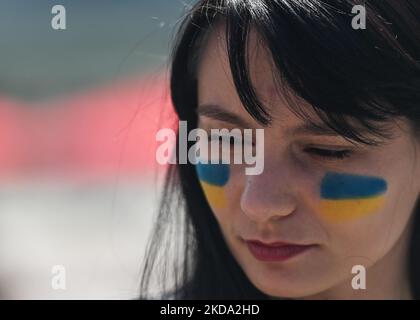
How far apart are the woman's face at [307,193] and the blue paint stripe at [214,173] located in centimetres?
1

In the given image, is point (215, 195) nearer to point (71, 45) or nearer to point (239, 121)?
point (239, 121)

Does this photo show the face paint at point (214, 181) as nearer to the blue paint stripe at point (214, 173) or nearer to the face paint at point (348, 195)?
the blue paint stripe at point (214, 173)

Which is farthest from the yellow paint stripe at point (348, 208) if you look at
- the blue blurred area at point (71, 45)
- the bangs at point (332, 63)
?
the blue blurred area at point (71, 45)

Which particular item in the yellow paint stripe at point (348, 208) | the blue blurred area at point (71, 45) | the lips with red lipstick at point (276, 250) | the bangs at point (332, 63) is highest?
the blue blurred area at point (71, 45)

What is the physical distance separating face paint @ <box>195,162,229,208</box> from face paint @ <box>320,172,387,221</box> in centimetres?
18

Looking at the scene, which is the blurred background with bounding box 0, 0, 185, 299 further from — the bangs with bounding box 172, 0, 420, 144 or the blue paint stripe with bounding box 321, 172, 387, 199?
the blue paint stripe with bounding box 321, 172, 387, 199

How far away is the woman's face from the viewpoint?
3.81 ft

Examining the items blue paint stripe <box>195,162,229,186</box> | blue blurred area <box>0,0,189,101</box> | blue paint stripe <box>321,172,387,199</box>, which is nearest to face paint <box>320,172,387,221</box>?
blue paint stripe <box>321,172,387,199</box>

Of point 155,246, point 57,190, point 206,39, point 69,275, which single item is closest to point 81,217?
point 57,190

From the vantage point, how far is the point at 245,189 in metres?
1.18

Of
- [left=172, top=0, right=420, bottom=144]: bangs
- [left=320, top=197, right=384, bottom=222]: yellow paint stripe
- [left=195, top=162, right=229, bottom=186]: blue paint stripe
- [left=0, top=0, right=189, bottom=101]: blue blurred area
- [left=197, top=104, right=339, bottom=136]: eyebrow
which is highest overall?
[left=0, top=0, right=189, bottom=101]: blue blurred area

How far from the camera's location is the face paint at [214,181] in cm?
127

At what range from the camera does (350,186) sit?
120 cm

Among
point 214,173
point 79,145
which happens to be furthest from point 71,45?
point 214,173
